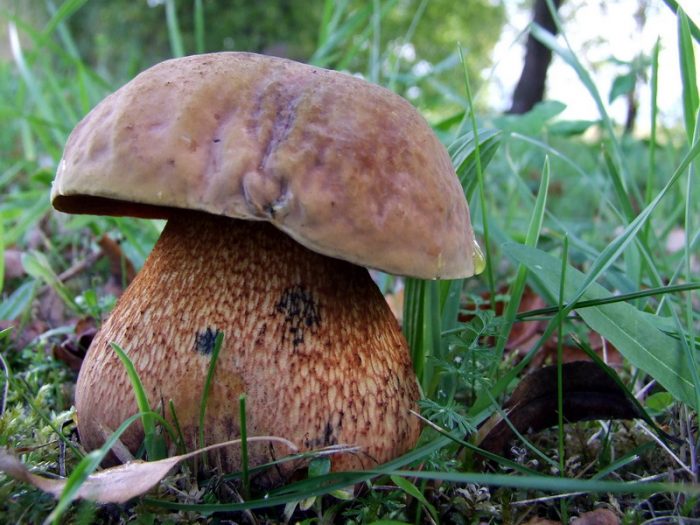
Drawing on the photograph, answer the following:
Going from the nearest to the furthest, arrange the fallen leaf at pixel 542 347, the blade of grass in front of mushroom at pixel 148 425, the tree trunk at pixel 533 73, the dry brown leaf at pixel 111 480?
the dry brown leaf at pixel 111 480, the blade of grass in front of mushroom at pixel 148 425, the fallen leaf at pixel 542 347, the tree trunk at pixel 533 73

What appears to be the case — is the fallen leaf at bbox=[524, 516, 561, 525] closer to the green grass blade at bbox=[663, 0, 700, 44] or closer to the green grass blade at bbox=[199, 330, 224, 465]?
the green grass blade at bbox=[199, 330, 224, 465]

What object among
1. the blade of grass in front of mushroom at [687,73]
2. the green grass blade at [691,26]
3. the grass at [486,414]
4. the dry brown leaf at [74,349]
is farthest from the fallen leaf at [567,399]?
the dry brown leaf at [74,349]

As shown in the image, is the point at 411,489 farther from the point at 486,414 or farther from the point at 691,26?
the point at 691,26

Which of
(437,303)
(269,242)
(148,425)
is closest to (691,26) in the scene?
(437,303)

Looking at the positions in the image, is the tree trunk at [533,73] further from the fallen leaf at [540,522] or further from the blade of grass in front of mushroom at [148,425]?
the blade of grass in front of mushroom at [148,425]

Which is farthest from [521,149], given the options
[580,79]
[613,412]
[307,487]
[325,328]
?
[307,487]

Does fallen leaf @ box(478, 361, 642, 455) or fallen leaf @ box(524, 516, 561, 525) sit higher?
fallen leaf @ box(478, 361, 642, 455)

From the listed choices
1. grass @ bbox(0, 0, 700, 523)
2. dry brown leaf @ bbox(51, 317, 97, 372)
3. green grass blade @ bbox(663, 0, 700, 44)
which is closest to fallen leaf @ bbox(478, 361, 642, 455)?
grass @ bbox(0, 0, 700, 523)

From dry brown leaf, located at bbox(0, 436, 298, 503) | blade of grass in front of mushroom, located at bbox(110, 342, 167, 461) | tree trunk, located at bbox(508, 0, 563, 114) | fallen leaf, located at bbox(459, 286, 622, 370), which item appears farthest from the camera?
tree trunk, located at bbox(508, 0, 563, 114)
